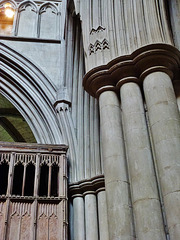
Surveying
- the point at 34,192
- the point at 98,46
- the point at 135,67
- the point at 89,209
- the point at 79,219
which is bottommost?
the point at 79,219

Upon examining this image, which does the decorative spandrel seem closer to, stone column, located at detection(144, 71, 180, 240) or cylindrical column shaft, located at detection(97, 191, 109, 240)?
cylindrical column shaft, located at detection(97, 191, 109, 240)

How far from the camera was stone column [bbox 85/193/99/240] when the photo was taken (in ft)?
17.8

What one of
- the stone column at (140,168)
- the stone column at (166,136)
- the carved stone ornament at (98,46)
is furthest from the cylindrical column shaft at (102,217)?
the carved stone ornament at (98,46)

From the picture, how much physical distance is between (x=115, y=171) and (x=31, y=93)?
441 centimetres

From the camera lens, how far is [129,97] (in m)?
4.26

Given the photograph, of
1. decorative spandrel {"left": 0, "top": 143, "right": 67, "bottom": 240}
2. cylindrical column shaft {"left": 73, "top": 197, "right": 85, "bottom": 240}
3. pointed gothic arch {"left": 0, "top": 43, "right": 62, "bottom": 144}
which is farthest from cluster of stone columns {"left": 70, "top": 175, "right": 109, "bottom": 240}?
pointed gothic arch {"left": 0, "top": 43, "right": 62, "bottom": 144}

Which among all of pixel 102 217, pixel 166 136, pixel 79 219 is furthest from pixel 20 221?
pixel 166 136

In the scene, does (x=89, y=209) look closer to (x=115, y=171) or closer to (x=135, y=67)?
(x=115, y=171)

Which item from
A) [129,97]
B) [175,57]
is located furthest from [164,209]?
[175,57]

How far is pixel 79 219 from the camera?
5672mm

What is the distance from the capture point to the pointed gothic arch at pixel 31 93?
23.6 ft

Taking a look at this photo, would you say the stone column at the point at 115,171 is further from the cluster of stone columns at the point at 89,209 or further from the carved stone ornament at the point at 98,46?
the cluster of stone columns at the point at 89,209

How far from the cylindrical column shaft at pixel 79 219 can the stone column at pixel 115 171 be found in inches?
78.6

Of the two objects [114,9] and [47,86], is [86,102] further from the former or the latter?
[114,9]
